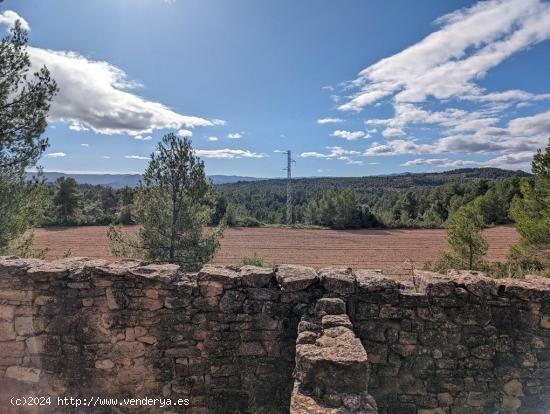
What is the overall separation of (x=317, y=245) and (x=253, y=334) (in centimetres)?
3011

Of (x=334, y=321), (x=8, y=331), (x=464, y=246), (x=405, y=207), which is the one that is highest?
(x=405, y=207)

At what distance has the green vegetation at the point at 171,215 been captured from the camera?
1309 cm

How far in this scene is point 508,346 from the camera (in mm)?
4844

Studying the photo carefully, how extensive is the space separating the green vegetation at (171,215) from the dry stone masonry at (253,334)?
24.9 feet

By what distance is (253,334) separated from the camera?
507 cm

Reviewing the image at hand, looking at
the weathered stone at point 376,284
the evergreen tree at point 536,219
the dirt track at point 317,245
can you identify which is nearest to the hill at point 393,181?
the dirt track at point 317,245

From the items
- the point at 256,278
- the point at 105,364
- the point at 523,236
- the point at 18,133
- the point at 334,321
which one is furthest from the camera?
the point at 523,236

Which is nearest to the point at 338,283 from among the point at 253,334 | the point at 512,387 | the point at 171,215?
the point at 253,334

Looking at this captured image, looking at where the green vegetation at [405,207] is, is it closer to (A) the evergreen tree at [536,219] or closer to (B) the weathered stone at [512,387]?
(A) the evergreen tree at [536,219]

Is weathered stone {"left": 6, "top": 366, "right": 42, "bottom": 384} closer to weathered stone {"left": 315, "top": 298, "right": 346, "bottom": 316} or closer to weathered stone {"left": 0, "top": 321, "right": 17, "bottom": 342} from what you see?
weathered stone {"left": 0, "top": 321, "right": 17, "bottom": 342}

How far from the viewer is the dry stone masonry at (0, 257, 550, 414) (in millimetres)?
4848

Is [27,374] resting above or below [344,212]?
below

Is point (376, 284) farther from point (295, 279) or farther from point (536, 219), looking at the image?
point (536, 219)

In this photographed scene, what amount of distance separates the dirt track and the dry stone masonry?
18.3 m
